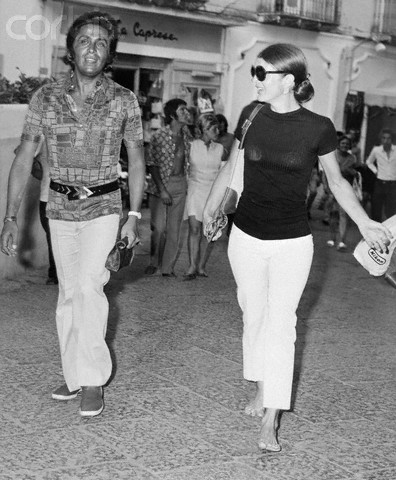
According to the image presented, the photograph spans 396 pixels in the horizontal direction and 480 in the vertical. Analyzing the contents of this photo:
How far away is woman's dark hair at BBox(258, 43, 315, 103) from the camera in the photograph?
5438mm

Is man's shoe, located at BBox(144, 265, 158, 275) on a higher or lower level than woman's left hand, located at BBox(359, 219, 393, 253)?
lower

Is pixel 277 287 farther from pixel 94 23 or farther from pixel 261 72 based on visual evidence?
Answer: pixel 94 23

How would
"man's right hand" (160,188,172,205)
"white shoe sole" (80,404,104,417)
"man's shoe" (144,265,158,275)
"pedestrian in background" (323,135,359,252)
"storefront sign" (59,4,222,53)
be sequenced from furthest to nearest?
"storefront sign" (59,4,222,53), "pedestrian in background" (323,135,359,252), "man's shoe" (144,265,158,275), "man's right hand" (160,188,172,205), "white shoe sole" (80,404,104,417)

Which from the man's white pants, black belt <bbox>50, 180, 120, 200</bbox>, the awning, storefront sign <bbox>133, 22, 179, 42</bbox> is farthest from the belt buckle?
storefront sign <bbox>133, 22, 179, 42</bbox>

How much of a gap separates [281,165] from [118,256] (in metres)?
1.01

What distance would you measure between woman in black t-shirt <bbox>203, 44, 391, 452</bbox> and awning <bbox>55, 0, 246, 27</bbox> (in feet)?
53.0

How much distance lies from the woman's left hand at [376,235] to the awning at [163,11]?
54.0 ft

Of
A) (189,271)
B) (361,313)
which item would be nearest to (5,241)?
(361,313)

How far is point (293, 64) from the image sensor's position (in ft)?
17.9

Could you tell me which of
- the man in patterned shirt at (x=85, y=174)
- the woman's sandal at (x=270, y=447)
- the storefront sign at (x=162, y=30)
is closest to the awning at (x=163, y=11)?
the storefront sign at (x=162, y=30)

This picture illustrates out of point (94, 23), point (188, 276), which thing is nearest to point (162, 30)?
point (188, 276)

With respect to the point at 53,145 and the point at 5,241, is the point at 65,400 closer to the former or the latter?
the point at 5,241

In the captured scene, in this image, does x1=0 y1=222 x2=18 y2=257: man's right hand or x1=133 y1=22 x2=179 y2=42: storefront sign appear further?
x1=133 y1=22 x2=179 y2=42: storefront sign

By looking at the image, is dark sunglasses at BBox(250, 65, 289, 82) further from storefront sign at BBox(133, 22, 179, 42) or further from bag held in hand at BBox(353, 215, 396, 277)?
storefront sign at BBox(133, 22, 179, 42)
